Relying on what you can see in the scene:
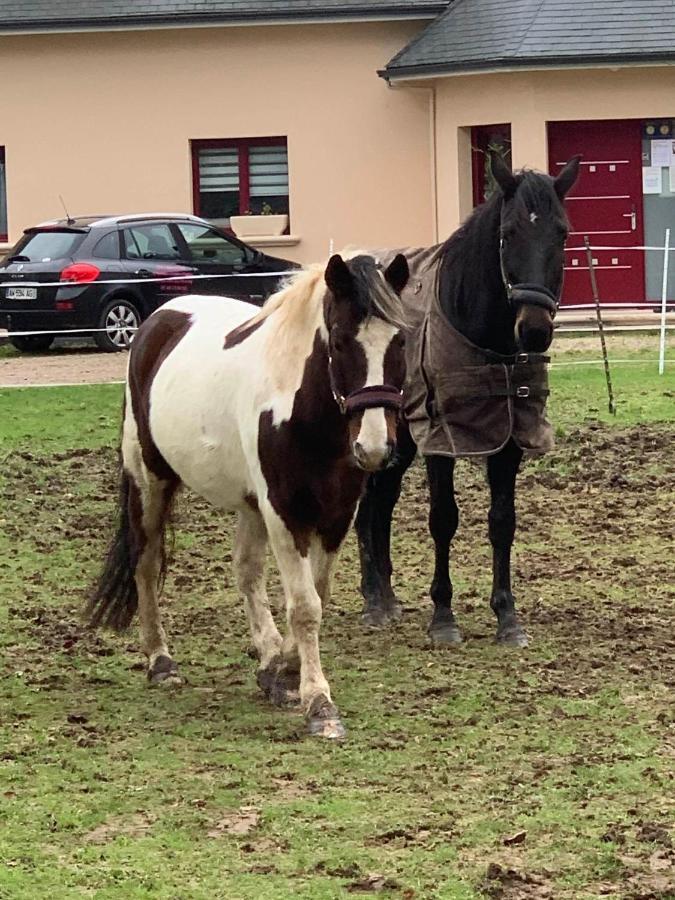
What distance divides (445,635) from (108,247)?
15223 millimetres

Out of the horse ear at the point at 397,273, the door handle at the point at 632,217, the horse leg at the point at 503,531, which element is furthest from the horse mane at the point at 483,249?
the door handle at the point at 632,217

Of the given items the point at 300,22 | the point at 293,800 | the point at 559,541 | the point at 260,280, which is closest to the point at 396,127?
the point at 300,22

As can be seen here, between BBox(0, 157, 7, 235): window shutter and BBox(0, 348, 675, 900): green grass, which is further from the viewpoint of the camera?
BBox(0, 157, 7, 235): window shutter

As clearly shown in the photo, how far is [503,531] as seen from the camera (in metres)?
8.26

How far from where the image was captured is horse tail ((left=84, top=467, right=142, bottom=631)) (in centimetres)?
773

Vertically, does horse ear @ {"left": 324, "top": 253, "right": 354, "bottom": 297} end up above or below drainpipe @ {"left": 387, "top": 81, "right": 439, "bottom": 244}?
below

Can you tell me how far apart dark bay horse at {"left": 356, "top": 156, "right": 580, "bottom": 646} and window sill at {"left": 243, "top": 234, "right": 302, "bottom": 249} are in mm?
18337

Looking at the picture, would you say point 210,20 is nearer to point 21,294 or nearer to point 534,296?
point 21,294

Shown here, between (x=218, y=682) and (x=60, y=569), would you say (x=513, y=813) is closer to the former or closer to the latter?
(x=218, y=682)

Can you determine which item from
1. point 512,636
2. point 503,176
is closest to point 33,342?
point 512,636

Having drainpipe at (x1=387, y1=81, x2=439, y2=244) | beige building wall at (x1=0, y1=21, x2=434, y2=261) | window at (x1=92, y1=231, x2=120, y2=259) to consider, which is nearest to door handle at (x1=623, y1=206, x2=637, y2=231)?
drainpipe at (x1=387, y1=81, x2=439, y2=244)

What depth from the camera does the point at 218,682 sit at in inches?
295

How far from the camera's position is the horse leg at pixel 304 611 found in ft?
21.6

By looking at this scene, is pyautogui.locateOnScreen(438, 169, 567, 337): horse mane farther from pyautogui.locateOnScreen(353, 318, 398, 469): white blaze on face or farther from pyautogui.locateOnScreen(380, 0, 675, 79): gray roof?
pyautogui.locateOnScreen(380, 0, 675, 79): gray roof
